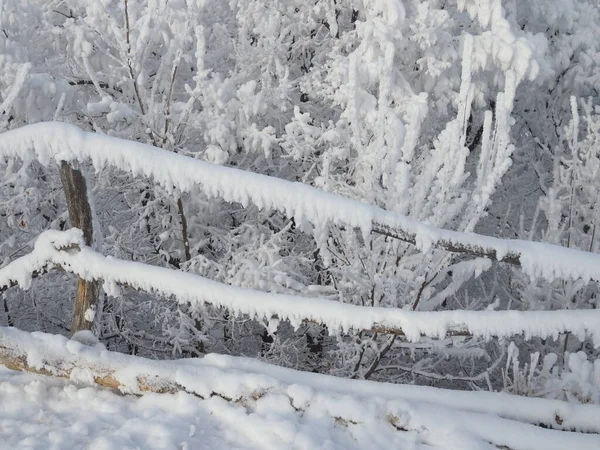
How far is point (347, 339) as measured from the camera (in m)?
5.82

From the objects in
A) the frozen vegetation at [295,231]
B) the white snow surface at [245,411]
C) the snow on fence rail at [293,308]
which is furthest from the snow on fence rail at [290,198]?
the white snow surface at [245,411]

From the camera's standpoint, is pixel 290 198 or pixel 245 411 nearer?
pixel 290 198

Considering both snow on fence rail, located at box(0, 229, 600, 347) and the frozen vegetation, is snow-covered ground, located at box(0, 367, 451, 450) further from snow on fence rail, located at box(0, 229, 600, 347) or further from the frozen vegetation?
snow on fence rail, located at box(0, 229, 600, 347)

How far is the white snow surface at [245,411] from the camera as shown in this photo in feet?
7.25

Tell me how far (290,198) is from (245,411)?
38.3 inches

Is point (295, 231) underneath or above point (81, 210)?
underneath

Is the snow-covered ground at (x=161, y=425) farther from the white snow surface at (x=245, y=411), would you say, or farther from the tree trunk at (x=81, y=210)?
the tree trunk at (x=81, y=210)

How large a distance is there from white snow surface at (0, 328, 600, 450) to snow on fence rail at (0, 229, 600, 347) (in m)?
0.31

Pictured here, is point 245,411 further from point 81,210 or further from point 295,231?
point 295,231

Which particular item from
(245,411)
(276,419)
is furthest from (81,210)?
(276,419)

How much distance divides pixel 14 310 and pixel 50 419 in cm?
555

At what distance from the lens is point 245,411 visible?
235 cm

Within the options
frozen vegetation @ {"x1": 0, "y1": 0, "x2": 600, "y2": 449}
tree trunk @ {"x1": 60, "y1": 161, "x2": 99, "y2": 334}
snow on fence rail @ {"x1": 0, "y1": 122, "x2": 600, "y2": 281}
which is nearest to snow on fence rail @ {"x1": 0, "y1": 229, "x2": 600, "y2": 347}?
frozen vegetation @ {"x1": 0, "y1": 0, "x2": 600, "y2": 449}

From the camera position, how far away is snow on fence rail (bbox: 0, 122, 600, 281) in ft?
7.14
